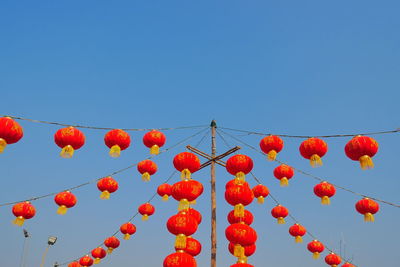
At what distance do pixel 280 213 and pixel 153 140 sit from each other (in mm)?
5490

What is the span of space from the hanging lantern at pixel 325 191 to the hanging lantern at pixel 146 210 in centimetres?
596

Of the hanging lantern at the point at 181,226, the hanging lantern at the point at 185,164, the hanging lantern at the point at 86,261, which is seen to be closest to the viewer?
the hanging lantern at the point at 181,226

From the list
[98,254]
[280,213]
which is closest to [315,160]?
[280,213]

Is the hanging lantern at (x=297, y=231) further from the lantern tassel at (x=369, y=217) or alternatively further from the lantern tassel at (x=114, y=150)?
the lantern tassel at (x=114, y=150)

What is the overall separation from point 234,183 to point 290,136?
75.5 inches

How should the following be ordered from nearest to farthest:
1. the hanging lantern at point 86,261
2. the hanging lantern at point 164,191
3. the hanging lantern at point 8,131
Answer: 1. the hanging lantern at point 8,131
2. the hanging lantern at point 164,191
3. the hanging lantern at point 86,261

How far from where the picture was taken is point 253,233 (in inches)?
300

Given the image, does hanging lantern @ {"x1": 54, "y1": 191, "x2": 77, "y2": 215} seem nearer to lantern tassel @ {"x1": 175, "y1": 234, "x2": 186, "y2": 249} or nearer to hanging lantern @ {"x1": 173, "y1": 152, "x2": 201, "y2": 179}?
hanging lantern @ {"x1": 173, "y1": 152, "x2": 201, "y2": 179}

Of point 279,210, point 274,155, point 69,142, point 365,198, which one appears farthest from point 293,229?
point 69,142

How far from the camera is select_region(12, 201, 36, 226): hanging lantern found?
29.9ft

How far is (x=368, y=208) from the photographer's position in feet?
29.1

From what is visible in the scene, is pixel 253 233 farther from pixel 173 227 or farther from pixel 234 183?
pixel 173 227

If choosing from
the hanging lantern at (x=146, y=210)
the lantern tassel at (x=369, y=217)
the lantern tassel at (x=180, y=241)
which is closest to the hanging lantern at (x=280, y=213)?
the lantern tassel at (x=369, y=217)

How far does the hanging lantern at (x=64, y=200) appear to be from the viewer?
945 centimetres
